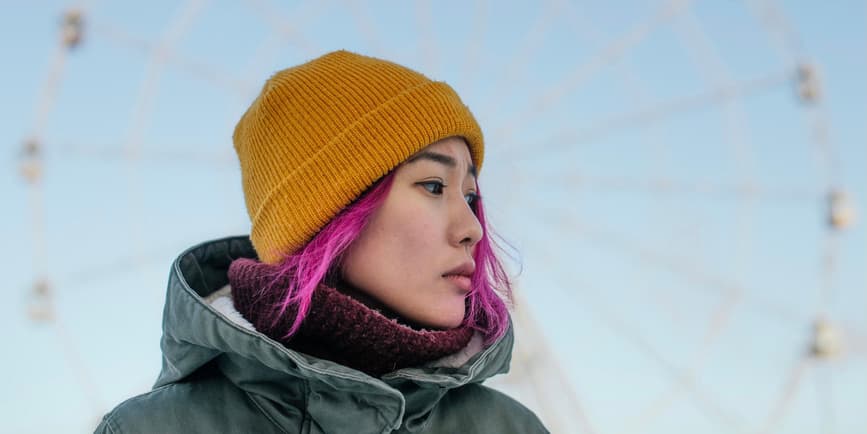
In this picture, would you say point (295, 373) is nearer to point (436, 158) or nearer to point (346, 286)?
point (346, 286)

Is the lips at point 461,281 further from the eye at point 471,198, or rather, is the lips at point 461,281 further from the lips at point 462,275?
the eye at point 471,198

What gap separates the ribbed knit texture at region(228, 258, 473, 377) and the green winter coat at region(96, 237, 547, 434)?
49 millimetres

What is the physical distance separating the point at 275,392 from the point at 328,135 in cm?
66

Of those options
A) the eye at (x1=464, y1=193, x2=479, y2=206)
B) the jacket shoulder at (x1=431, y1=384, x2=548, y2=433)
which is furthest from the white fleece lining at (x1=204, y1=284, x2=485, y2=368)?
the eye at (x1=464, y1=193, x2=479, y2=206)

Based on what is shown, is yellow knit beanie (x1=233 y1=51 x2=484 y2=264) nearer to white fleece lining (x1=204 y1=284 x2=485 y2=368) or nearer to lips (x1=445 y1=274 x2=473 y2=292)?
white fleece lining (x1=204 y1=284 x2=485 y2=368)

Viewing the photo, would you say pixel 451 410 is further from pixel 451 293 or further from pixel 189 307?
pixel 189 307

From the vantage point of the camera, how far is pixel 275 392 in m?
2.12

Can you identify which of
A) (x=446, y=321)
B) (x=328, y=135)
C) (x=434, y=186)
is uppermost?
(x=328, y=135)

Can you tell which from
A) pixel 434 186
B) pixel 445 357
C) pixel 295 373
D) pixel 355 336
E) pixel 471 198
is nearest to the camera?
pixel 295 373

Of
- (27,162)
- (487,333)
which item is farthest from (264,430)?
(27,162)

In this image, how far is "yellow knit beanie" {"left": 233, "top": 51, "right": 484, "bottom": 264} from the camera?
233 cm

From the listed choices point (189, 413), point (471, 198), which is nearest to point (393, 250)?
point (471, 198)

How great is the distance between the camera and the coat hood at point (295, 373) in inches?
76.7

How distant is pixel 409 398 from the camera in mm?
2105
